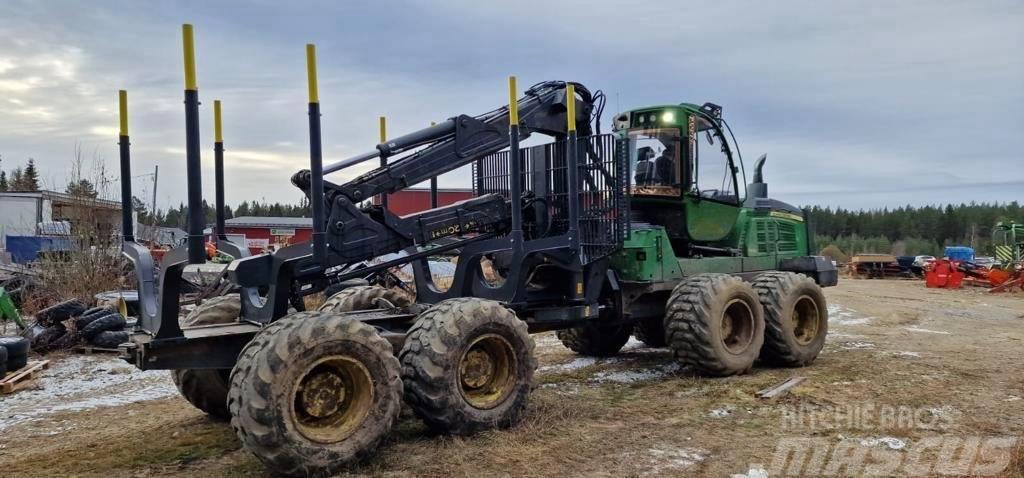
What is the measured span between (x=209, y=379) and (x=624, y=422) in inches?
138

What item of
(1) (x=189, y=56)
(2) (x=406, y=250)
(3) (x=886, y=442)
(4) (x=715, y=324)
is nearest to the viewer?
(1) (x=189, y=56)

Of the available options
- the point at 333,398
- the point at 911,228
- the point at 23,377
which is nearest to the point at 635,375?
the point at 333,398

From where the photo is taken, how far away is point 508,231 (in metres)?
7.85

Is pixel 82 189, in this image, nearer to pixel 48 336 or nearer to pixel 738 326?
pixel 48 336

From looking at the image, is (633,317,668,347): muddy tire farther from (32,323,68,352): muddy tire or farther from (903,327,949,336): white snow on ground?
(32,323,68,352): muddy tire

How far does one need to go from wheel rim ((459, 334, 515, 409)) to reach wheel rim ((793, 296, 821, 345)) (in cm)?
464

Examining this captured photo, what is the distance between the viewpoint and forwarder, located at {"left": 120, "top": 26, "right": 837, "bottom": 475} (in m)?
5.11

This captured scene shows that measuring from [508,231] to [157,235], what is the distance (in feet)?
42.7

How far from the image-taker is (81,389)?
8.53 metres

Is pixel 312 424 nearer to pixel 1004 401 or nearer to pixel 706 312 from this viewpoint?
pixel 706 312

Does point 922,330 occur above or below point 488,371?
below

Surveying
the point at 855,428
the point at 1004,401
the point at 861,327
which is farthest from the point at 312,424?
the point at 861,327

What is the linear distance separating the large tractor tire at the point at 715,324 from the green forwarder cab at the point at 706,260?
0.01 metres

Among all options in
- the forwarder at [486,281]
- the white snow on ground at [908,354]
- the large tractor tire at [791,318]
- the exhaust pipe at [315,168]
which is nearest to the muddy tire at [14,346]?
the forwarder at [486,281]
